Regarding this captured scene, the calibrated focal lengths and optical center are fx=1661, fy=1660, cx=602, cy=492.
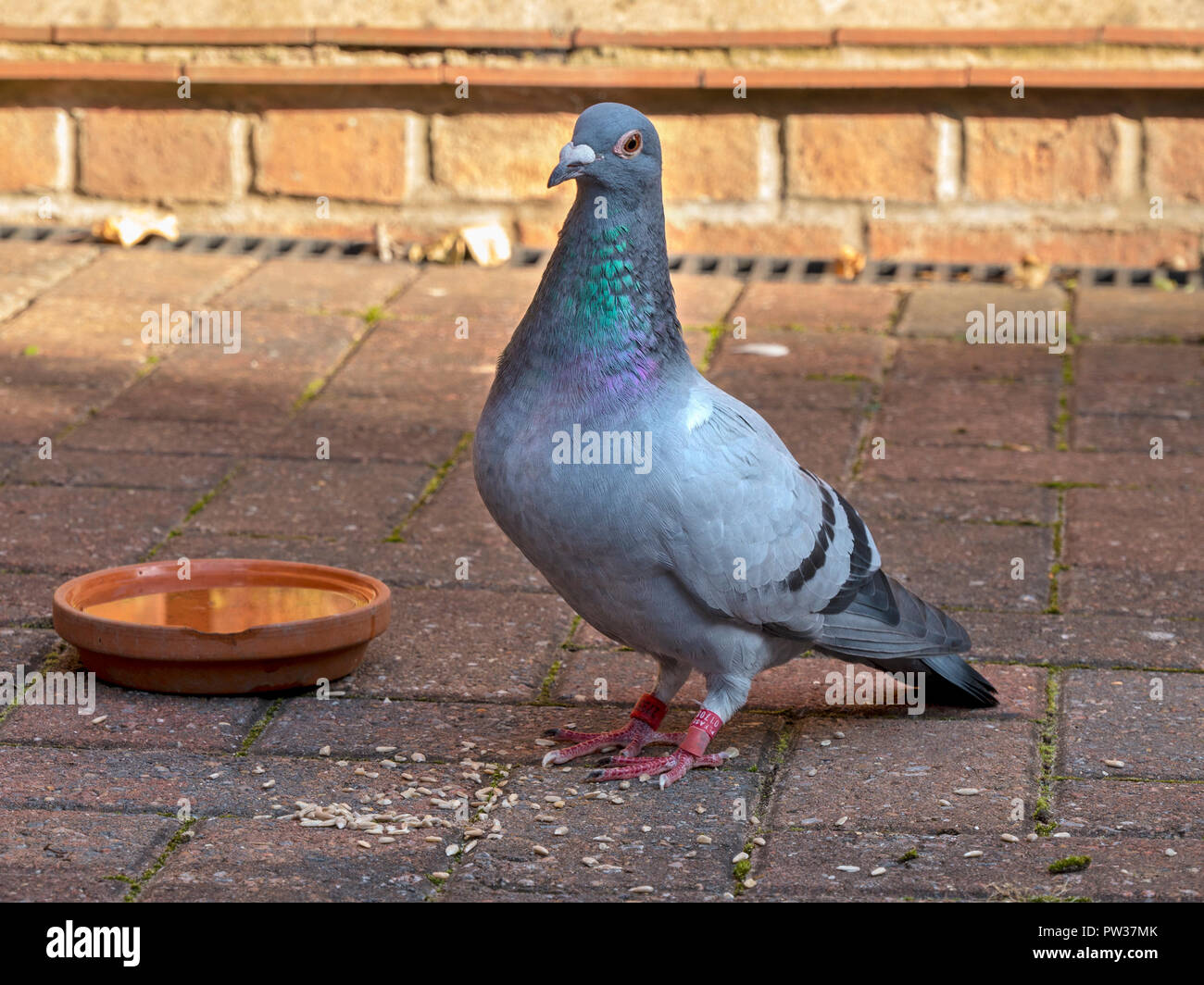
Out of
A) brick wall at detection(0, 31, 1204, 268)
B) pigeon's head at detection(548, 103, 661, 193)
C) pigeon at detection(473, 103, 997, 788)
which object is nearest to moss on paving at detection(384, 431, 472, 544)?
pigeon at detection(473, 103, 997, 788)

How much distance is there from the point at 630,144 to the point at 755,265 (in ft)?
14.8

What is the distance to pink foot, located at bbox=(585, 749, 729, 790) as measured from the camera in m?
3.27

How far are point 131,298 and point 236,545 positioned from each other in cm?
252

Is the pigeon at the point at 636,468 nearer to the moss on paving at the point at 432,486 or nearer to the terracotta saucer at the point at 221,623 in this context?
the terracotta saucer at the point at 221,623

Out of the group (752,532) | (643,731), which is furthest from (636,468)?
(643,731)

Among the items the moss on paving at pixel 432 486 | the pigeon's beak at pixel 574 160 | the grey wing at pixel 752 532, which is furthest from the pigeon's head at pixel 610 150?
the moss on paving at pixel 432 486

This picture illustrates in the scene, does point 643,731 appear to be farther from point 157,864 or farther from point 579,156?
point 579,156

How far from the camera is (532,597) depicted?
4289 millimetres

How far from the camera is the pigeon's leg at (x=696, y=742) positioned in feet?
10.8

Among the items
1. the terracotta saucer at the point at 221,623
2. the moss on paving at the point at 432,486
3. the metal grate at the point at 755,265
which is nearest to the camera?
the terracotta saucer at the point at 221,623

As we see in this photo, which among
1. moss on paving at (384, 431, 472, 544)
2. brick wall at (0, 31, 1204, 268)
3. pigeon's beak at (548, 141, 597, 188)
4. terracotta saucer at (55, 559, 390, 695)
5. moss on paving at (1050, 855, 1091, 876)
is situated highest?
brick wall at (0, 31, 1204, 268)

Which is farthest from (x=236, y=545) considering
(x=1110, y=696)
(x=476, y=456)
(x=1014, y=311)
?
(x=1014, y=311)

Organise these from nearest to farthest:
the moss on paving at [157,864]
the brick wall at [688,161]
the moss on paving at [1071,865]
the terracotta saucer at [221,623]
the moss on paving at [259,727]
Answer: the moss on paving at [157,864], the moss on paving at [1071,865], the moss on paving at [259,727], the terracotta saucer at [221,623], the brick wall at [688,161]

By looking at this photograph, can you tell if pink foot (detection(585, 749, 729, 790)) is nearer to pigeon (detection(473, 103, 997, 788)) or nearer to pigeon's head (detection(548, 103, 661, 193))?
pigeon (detection(473, 103, 997, 788))
